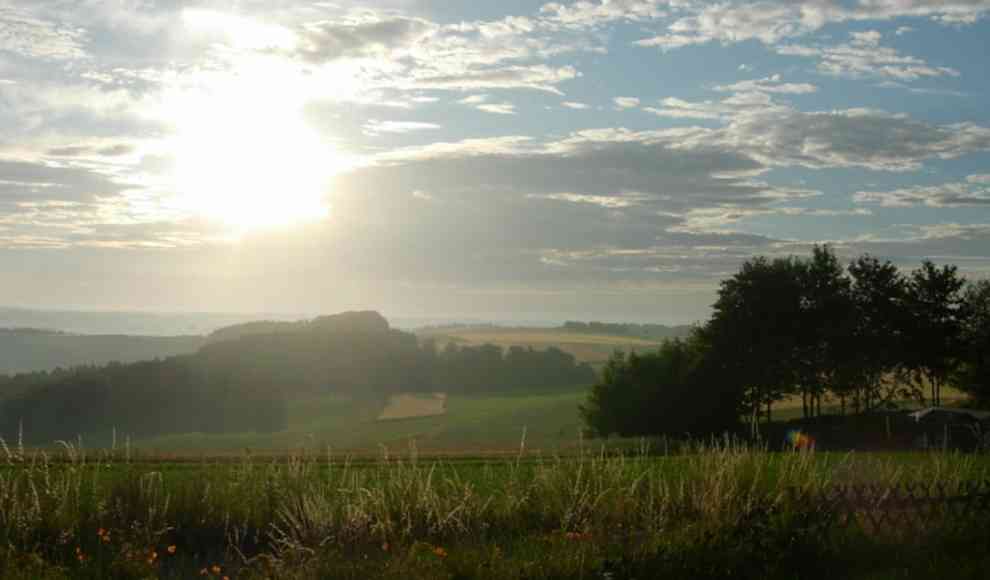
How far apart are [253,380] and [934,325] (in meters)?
65.4

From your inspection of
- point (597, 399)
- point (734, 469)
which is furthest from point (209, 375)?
point (734, 469)

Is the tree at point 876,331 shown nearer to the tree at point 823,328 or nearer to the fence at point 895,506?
the tree at point 823,328

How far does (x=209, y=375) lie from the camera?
9794cm

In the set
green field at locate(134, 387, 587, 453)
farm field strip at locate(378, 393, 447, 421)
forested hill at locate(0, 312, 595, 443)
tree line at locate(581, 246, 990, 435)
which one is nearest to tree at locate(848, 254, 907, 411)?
tree line at locate(581, 246, 990, 435)

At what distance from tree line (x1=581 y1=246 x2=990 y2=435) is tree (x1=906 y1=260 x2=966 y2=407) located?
6 centimetres

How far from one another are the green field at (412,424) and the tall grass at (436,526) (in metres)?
42.9

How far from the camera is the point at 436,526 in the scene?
13.1m

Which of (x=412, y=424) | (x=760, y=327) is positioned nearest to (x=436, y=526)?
(x=760, y=327)

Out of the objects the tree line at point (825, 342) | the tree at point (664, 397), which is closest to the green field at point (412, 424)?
the tree at point (664, 397)

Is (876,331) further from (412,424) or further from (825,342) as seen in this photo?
(412,424)

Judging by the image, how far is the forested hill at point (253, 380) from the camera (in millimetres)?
89188

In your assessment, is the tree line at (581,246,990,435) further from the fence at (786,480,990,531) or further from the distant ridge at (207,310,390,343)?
the distant ridge at (207,310,390,343)

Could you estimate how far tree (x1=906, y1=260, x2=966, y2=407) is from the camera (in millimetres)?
54594

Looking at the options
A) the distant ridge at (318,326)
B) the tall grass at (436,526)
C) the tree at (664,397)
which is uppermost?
the distant ridge at (318,326)
